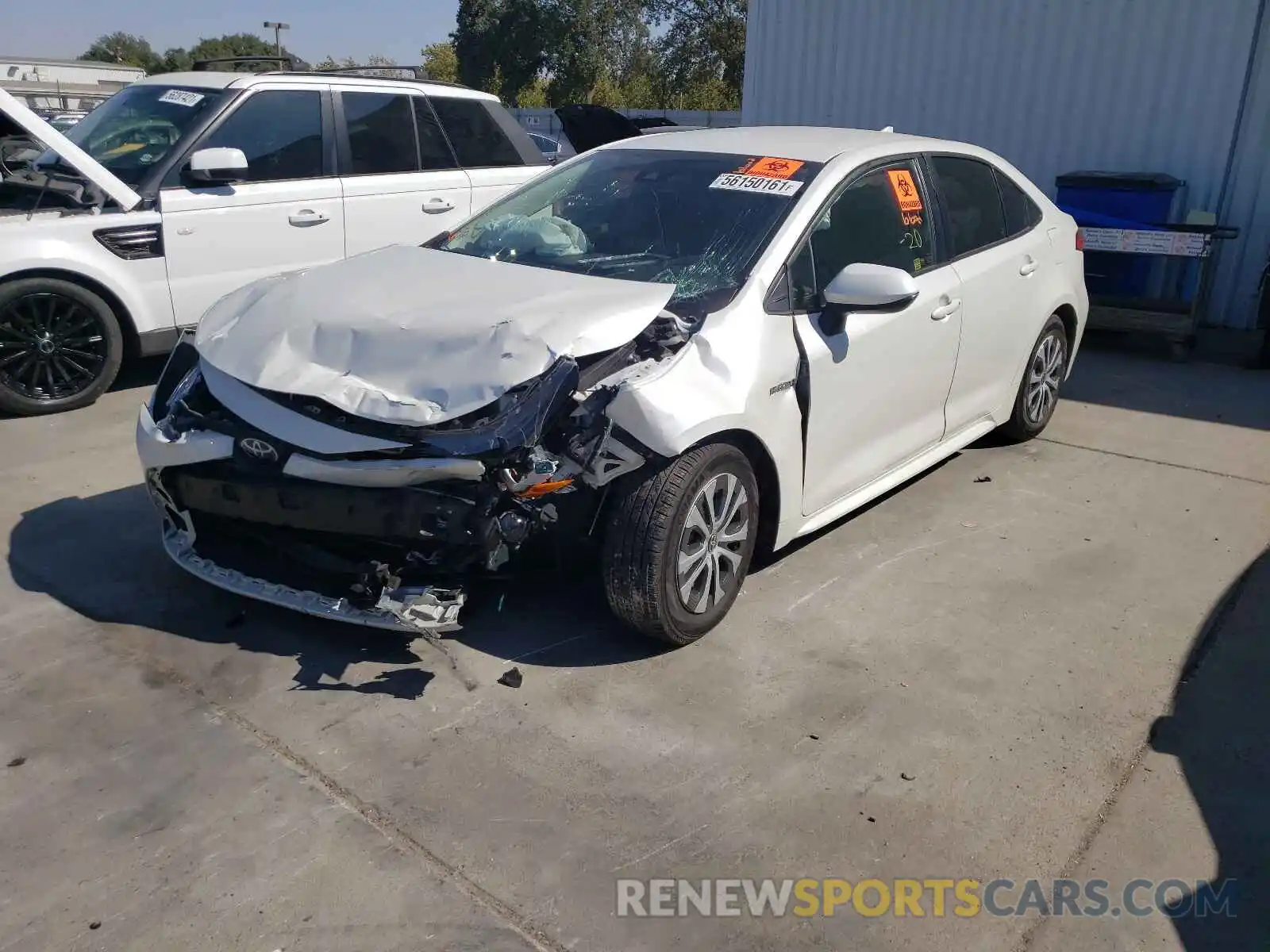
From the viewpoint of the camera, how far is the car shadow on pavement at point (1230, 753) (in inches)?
101

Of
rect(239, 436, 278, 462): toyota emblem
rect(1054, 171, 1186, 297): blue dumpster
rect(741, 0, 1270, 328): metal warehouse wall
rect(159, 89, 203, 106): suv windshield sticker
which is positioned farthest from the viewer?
rect(741, 0, 1270, 328): metal warehouse wall

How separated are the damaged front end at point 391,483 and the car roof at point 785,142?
1.27 m

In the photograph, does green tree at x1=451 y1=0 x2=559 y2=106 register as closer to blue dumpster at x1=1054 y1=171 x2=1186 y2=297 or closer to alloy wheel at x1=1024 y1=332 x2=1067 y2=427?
blue dumpster at x1=1054 y1=171 x2=1186 y2=297

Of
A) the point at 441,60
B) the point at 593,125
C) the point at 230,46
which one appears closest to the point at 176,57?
the point at 230,46

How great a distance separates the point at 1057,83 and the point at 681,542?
337 inches

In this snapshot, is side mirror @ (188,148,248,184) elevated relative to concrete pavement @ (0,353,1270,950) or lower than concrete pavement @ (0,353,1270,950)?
elevated

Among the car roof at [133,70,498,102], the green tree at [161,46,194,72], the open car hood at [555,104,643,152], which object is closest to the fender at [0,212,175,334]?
the car roof at [133,70,498,102]

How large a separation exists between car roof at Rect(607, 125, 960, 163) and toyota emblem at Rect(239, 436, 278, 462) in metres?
2.22

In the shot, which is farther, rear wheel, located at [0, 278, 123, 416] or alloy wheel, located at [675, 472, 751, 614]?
rear wheel, located at [0, 278, 123, 416]

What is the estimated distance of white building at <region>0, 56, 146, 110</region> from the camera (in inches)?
766

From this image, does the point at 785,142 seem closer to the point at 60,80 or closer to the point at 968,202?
the point at 968,202

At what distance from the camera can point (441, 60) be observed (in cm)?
5738

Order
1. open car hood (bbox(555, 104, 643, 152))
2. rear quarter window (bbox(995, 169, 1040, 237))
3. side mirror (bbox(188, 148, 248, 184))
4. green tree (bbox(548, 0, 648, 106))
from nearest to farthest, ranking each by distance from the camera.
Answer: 1. rear quarter window (bbox(995, 169, 1040, 237))
2. side mirror (bbox(188, 148, 248, 184))
3. open car hood (bbox(555, 104, 643, 152))
4. green tree (bbox(548, 0, 648, 106))

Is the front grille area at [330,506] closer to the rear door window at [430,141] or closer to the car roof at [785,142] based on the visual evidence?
the car roof at [785,142]
